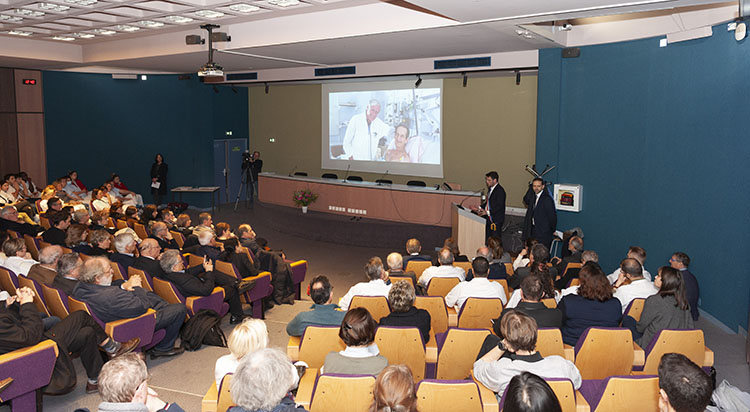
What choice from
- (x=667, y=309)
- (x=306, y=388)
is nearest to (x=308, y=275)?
(x=306, y=388)

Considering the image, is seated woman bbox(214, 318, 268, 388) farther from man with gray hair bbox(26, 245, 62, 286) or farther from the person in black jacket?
the person in black jacket

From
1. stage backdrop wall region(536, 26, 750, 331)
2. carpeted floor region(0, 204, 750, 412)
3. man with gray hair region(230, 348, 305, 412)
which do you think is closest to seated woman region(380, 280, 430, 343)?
man with gray hair region(230, 348, 305, 412)

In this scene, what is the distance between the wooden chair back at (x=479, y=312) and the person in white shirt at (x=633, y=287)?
1234 mm

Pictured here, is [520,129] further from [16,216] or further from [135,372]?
[135,372]

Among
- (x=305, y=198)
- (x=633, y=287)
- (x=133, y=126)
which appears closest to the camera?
(x=633, y=287)

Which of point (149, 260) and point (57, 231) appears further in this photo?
point (57, 231)

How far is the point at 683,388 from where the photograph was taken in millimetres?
2498

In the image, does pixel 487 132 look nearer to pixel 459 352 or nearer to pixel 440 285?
pixel 440 285

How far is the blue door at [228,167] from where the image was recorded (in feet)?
54.4

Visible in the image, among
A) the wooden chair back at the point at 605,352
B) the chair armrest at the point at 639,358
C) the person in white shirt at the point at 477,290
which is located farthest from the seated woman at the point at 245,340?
the chair armrest at the point at 639,358

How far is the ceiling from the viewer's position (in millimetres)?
6371

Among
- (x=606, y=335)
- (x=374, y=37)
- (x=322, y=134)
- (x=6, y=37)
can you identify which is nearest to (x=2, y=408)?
(x=606, y=335)

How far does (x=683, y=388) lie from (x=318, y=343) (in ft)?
8.02

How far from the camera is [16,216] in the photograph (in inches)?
327
